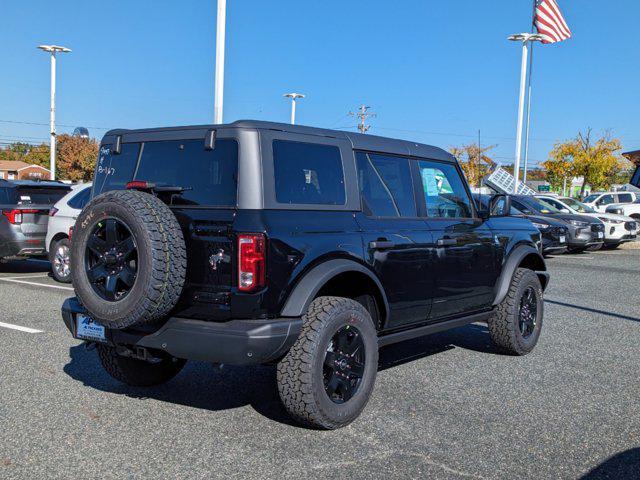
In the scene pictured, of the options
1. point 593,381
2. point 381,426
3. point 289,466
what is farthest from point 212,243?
point 593,381

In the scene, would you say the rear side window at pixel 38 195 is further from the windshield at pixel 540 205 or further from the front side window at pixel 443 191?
the windshield at pixel 540 205

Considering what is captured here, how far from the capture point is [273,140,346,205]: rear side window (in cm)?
436

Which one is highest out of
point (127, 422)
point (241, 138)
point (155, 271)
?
point (241, 138)

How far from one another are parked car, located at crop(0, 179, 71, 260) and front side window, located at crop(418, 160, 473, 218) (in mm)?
7860

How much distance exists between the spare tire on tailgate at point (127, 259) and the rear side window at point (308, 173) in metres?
0.74

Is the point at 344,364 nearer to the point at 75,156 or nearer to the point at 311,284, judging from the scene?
the point at 311,284

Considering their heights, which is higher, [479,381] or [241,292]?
[241,292]

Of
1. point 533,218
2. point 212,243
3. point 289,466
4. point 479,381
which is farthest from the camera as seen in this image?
point 533,218

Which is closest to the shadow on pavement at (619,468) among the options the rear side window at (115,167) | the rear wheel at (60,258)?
the rear side window at (115,167)

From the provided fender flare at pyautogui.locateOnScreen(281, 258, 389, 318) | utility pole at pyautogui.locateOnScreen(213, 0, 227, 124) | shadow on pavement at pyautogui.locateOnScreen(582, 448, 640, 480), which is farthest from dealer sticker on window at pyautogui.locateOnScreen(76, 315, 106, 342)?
utility pole at pyautogui.locateOnScreen(213, 0, 227, 124)

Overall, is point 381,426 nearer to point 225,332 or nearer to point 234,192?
point 225,332

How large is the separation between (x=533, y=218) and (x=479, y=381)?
12029 millimetres

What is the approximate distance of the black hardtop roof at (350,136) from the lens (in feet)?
14.3

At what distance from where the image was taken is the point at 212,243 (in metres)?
4.07
